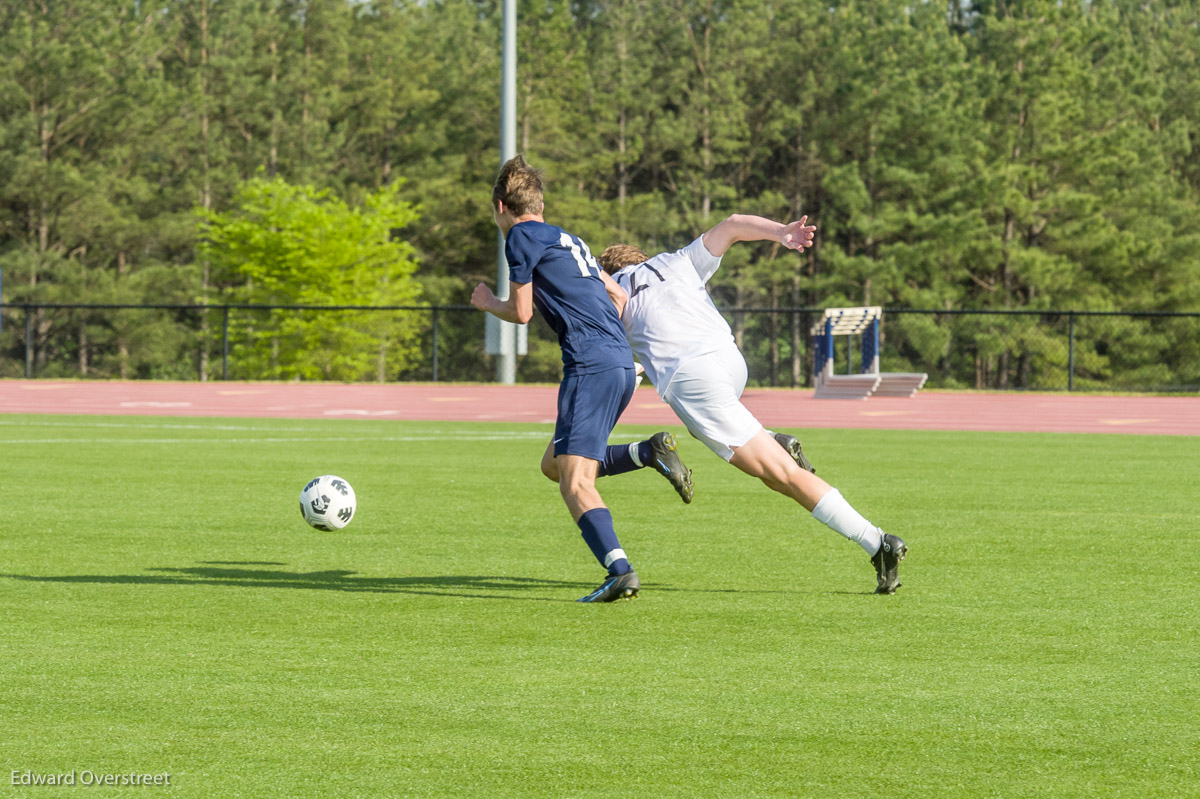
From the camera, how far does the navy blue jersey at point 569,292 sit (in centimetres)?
761

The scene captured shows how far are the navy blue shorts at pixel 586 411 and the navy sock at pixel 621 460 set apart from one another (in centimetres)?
73

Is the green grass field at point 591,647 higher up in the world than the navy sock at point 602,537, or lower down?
lower down

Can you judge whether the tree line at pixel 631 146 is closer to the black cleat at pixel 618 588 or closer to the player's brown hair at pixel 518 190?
the player's brown hair at pixel 518 190

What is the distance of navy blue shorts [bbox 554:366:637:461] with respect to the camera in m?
7.62

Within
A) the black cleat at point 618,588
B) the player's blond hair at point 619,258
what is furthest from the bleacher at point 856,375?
the black cleat at point 618,588

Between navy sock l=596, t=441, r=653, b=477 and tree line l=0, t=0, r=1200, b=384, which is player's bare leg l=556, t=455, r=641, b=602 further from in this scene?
tree line l=0, t=0, r=1200, b=384

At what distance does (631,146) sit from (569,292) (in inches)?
2320

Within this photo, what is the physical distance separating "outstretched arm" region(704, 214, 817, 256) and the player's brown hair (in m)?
0.88

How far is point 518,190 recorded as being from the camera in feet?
25.1

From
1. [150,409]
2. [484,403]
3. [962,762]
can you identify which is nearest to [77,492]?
[962,762]

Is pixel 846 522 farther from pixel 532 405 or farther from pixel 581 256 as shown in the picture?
pixel 532 405

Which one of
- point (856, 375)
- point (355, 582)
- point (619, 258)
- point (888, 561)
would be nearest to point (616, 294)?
point (619, 258)

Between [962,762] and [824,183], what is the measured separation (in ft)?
193

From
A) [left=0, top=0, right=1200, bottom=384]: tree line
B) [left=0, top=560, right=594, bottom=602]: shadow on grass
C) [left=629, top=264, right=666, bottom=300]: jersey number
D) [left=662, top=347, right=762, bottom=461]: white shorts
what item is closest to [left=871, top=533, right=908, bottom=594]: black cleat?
[left=662, top=347, right=762, bottom=461]: white shorts
